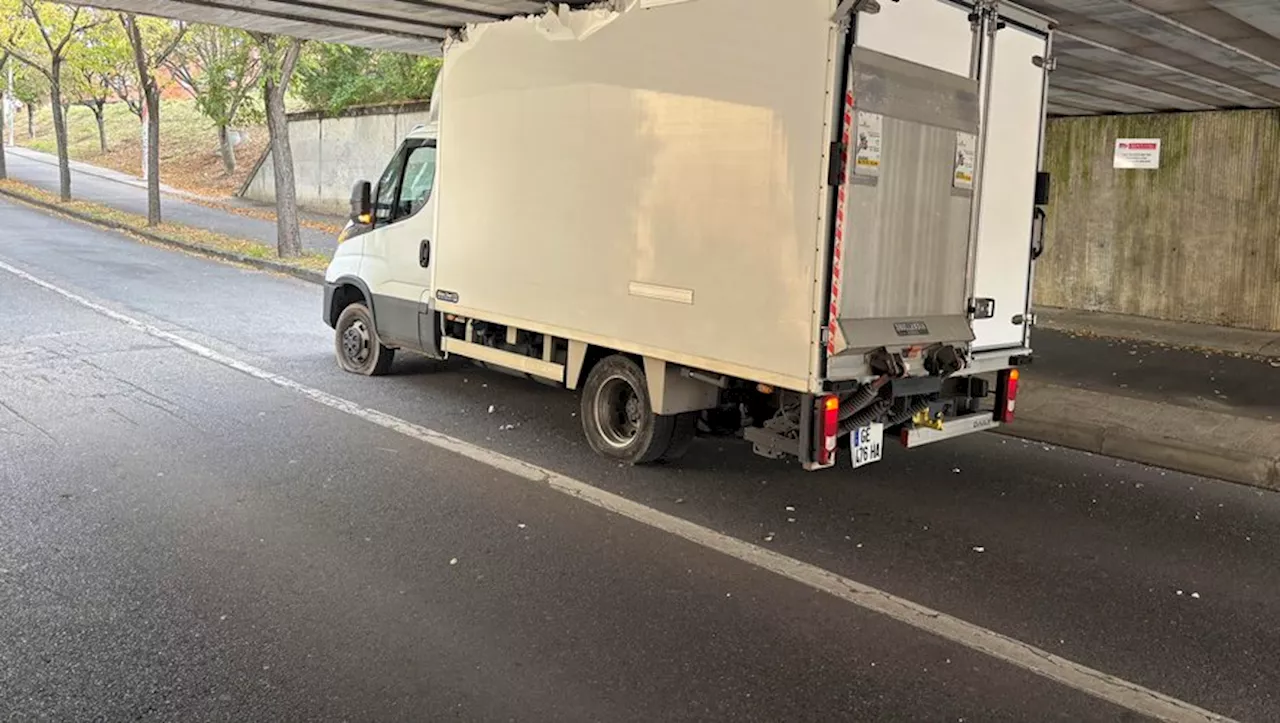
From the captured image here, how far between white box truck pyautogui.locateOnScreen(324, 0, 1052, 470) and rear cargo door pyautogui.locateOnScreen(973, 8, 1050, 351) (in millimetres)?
17

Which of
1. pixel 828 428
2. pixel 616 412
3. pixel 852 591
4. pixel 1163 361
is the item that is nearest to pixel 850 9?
pixel 828 428

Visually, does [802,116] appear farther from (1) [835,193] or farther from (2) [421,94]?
(2) [421,94]

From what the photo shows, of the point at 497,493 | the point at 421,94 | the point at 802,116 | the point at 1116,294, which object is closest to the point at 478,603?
the point at 497,493

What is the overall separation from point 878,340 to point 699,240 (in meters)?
1.21

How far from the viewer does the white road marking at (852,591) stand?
3.78 m

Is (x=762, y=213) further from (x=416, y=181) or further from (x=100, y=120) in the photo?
(x=100, y=120)

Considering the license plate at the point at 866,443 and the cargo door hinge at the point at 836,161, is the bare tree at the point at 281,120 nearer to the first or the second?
the cargo door hinge at the point at 836,161

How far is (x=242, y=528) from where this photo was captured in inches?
207

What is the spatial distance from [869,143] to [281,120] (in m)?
14.9

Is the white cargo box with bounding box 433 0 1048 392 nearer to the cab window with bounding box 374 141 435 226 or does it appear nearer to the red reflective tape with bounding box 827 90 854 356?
the red reflective tape with bounding box 827 90 854 356

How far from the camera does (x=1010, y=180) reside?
6227mm

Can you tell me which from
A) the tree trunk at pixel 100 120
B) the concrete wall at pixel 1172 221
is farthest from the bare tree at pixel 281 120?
the tree trunk at pixel 100 120

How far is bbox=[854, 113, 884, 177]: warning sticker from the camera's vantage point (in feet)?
16.9

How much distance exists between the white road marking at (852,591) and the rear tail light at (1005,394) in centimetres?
233
